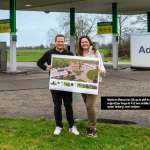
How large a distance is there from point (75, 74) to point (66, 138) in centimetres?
115

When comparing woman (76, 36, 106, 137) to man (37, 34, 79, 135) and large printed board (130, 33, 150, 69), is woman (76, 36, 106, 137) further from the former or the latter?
large printed board (130, 33, 150, 69)

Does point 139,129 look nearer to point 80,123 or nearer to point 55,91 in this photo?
point 80,123

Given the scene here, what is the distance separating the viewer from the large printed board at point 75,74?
4465mm

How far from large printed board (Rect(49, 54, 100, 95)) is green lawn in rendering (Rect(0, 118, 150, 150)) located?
865 millimetres

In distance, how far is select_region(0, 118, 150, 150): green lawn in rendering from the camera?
13.6 ft

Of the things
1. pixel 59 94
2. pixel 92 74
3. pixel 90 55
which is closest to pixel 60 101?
pixel 59 94

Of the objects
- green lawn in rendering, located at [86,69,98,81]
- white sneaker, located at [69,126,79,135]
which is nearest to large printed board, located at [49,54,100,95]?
green lawn in rendering, located at [86,69,98,81]

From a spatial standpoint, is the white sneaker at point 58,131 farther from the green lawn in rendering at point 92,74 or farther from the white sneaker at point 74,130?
the green lawn in rendering at point 92,74

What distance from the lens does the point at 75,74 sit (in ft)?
15.0

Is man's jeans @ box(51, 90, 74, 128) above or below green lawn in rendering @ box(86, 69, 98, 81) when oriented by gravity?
below

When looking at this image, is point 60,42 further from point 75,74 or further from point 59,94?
point 59,94

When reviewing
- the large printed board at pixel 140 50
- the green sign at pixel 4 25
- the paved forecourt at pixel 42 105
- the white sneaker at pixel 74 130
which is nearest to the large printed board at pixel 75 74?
the white sneaker at pixel 74 130

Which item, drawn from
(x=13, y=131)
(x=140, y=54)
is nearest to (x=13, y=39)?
(x=140, y=54)

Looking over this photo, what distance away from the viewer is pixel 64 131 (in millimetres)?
4957
